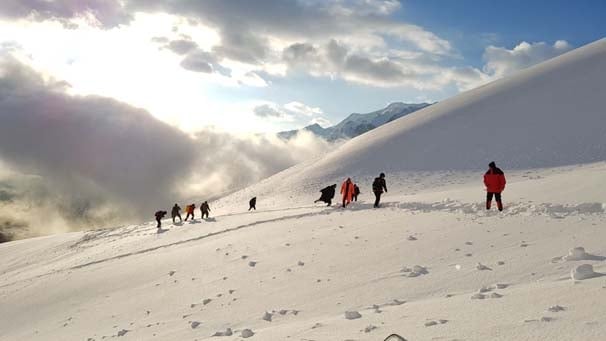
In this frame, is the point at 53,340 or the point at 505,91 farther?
the point at 505,91

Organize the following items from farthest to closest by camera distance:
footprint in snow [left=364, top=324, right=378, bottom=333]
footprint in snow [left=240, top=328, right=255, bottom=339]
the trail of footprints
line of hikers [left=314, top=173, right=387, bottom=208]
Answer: line of hikers [left=314, top=173, right=387, bottom=208], footprint in snow [left=240, top=328, right=255, bottom=339], footprint in snow [left=364, top=324, right=378, bottom=333], the trail of footprints

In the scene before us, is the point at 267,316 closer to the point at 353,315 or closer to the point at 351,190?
the point at 353,315

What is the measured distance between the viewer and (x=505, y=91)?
55594 mm

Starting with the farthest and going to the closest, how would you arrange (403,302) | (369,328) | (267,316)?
(267,316) → (403,302) → (369,328)

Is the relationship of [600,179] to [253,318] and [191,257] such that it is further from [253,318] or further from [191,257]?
[191,257]

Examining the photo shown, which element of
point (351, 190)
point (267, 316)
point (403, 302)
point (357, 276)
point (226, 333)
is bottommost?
point (226, 333)

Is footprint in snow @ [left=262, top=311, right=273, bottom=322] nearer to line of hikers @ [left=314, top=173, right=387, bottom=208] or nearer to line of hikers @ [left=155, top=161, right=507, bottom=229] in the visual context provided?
line of hikers @ [left=155, top=161, right=507, bottom=229]

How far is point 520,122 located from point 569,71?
14.7m

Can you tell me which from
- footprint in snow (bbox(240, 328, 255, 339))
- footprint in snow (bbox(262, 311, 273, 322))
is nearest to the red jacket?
footprint in snow (bbox(262, 311, 273, 322))

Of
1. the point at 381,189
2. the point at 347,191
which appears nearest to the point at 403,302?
the point at 381,189

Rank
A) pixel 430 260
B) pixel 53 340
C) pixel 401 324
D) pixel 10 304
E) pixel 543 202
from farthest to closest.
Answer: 1. pixel 10 304
2. pixel 543 202
3. pixel 53 340
4. pixel 430 260
5. pixel 401 324

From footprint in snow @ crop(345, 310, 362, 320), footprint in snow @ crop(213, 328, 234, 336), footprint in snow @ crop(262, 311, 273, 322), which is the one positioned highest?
footprint in snow @ crop(345, 310, 362, 320)

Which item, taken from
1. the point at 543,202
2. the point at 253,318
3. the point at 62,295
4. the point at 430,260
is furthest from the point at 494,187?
the point at 62,295

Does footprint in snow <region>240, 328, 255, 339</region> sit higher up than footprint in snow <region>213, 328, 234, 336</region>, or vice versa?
footprint in snow <region>240, 328, 255, 339</region>
